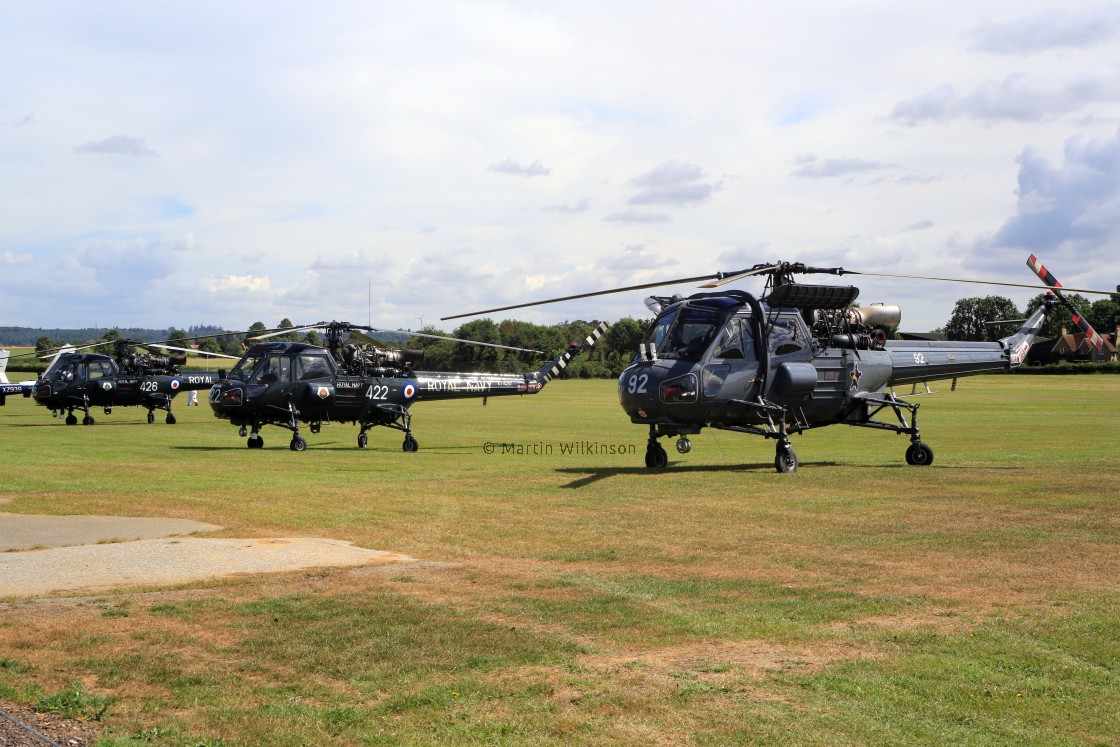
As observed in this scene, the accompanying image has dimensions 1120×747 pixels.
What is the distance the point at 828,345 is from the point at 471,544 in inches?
489

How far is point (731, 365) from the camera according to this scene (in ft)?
70.9

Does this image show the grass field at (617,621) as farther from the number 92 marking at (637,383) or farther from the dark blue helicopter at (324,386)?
the dark blue helicopter at (324,386)

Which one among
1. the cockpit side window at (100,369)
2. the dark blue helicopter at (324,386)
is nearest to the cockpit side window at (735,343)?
the dark blue helicopter at (324,386)

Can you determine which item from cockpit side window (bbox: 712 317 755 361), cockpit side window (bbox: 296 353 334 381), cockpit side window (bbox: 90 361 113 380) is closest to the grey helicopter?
cockpit side window (bbox: 712 317 755 361)

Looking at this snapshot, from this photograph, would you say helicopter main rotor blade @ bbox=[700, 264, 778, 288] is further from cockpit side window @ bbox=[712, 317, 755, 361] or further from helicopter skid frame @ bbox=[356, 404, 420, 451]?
helicopter skid frame @ bbox=[356, 404, 420, 451]

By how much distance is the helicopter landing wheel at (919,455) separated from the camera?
23578 mm

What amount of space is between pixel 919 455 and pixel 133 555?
1702cm

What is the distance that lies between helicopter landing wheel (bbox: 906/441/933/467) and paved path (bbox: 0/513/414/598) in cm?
1461

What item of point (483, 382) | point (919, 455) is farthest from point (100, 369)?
point (919, 455)

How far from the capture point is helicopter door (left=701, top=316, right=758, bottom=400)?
→ 21297 millimetres

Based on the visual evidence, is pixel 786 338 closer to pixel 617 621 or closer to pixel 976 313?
pixel 617 621

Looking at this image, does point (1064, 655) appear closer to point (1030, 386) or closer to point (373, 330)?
point (373, 330)

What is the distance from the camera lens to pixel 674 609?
378 inches

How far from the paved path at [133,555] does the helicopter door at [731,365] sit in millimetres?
9914
